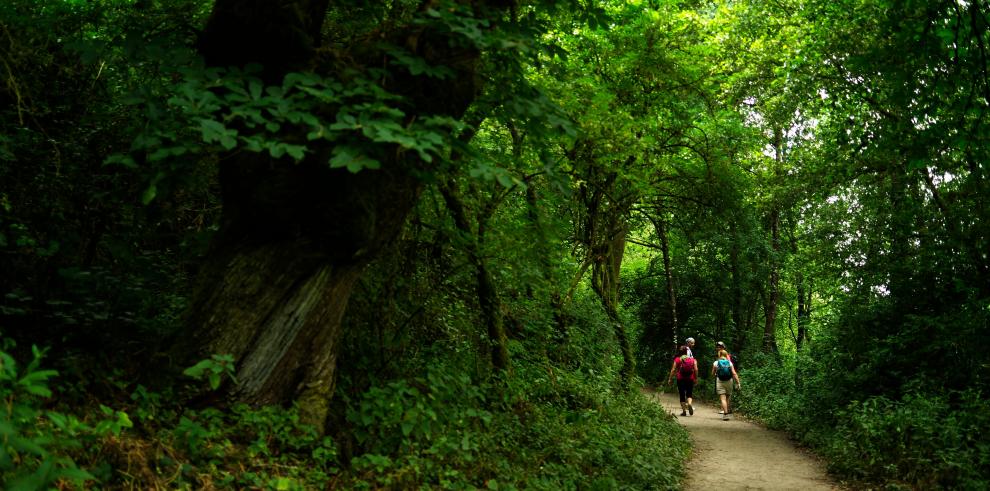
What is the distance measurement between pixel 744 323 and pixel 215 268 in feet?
91.7

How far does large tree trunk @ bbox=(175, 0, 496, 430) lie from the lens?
4512 mm

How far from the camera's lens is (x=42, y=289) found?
5.21 metres

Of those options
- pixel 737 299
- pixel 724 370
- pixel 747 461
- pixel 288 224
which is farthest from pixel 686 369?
pixel 288 224

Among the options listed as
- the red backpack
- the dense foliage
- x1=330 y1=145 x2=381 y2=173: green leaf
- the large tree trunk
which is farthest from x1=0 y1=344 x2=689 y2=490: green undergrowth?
the red backpack

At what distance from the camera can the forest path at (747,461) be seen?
9.81m

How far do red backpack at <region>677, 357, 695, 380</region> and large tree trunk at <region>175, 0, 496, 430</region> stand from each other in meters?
13.6

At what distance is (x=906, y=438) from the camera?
10086 mm

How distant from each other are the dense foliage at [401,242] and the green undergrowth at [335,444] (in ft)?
0.09

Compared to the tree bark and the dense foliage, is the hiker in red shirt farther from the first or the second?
the tree bark

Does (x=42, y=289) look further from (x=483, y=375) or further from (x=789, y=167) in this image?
(x=789, y=167)

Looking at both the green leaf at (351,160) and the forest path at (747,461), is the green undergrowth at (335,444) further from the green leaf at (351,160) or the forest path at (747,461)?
the green leaf at (351,160)

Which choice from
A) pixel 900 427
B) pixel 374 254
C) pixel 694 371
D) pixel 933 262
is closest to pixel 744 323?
pixel 694 371

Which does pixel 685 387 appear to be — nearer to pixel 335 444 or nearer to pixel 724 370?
pixel 724 370

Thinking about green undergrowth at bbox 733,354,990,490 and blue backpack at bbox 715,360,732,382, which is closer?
green undergrowth at bbox 733,354,990,490
